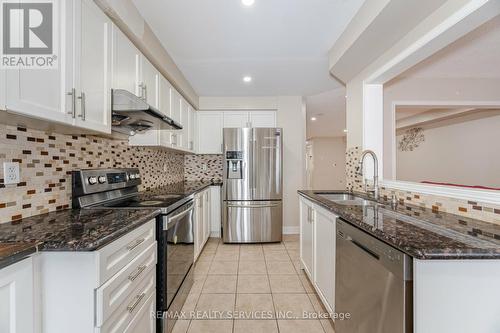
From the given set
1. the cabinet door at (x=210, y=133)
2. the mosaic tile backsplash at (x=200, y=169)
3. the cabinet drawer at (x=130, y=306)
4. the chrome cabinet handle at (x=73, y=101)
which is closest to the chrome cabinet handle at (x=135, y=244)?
the cabinet drawer at (x=130, y=306)

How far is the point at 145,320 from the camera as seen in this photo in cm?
135

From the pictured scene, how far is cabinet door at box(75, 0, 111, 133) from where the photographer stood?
126cm

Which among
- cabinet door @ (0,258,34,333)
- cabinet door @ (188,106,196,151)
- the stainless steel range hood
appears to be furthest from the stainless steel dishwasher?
cabinet door @ (188,106,196,151)

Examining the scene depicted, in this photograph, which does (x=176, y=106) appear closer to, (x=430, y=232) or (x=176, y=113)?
(x=176, y=113)

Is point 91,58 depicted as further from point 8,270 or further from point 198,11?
point 8,270

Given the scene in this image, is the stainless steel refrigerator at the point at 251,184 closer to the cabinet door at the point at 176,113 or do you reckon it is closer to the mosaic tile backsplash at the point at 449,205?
the cabinet door at the point at 176,113

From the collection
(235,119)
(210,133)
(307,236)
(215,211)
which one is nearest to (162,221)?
(307,236)

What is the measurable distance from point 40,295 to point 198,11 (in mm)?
2079

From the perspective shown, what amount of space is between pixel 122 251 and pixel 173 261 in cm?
72

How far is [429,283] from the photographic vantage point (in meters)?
0.87

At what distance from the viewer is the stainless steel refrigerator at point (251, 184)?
11.8 feet

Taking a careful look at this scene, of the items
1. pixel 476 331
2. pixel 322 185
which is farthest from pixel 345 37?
pixel 322 185

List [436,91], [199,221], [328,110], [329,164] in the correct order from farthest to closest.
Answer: [329,164]
[328,110]
[436,91]
[199,221]

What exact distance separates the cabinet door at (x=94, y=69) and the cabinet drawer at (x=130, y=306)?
0.94 metres
